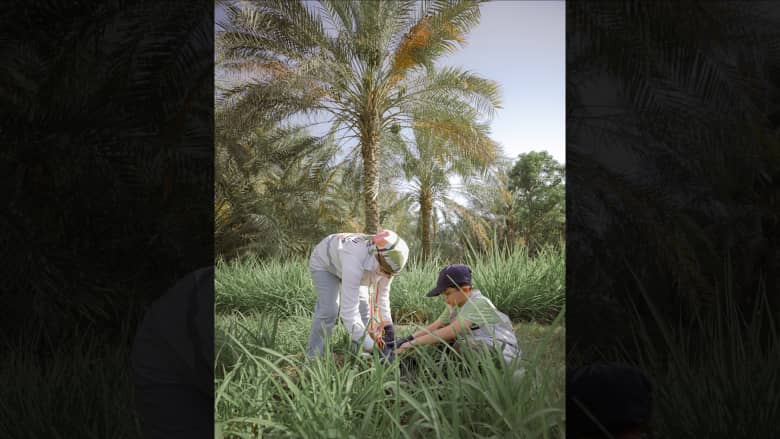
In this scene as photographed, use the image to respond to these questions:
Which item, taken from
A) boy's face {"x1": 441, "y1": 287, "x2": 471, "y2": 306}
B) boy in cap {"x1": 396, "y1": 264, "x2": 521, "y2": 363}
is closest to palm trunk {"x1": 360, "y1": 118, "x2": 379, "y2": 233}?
boy's face {"x1": 441, "y1": 287, "x2": 471, "y2": 306}

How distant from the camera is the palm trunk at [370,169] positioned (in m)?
4.00

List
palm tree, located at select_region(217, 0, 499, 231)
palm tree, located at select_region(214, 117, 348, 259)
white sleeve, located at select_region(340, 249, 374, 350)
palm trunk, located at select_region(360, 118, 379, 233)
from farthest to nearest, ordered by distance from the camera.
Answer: palm trunk, located at select_region(360, 118, 379, 233)
palm tree, located at select_region(217, 0, 499, 231)
palm tree, located at select_region(214, 117, 348, 259)
white sleeve, located at select_region(340, 249, 374, 350)

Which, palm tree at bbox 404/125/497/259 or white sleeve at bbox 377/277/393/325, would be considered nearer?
white sleeve at bbox 377/277/393/325

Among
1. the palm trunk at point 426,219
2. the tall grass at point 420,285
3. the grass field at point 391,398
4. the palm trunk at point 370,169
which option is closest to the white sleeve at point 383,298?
the grass field at point 391,398

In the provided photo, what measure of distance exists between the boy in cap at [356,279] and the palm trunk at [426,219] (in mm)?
2069

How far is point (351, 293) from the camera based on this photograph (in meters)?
2.12

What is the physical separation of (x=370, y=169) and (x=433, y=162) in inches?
31.6

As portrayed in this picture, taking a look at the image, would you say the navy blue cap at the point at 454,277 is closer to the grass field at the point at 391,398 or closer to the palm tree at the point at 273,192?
the grass field at the point at 391,398

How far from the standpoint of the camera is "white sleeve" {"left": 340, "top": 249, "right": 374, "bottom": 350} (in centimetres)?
207

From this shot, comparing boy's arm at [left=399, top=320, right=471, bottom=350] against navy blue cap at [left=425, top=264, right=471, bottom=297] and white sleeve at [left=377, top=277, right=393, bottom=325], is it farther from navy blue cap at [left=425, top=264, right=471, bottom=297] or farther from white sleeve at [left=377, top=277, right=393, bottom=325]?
white sleeve at [left=377, top=277, right=393, bottom=325]

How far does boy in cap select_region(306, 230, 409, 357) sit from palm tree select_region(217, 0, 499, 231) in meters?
1.51
